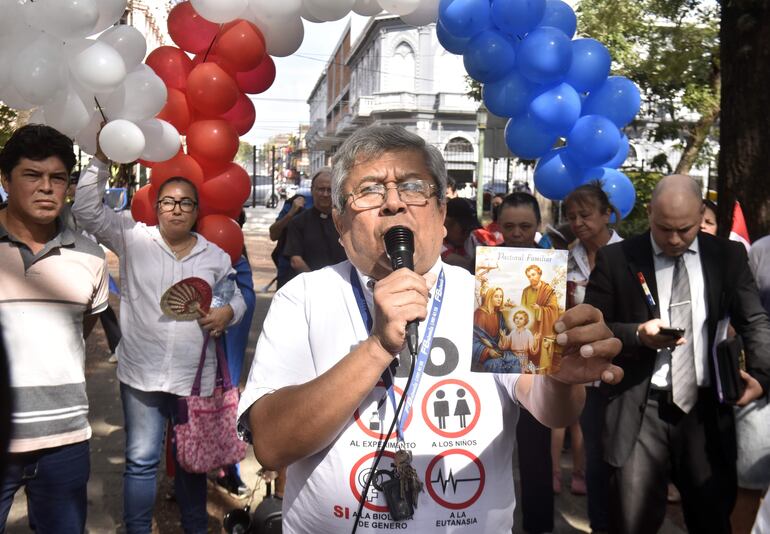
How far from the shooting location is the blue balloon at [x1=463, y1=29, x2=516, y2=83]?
5336mm

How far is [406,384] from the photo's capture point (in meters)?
1.89

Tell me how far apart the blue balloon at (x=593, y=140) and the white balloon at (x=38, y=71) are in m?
3.49

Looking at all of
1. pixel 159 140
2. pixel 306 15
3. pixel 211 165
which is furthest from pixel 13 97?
pixel 306 15

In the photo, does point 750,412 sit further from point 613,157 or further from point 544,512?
point 613,157

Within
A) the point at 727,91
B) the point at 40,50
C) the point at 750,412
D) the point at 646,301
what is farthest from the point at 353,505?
the point at 727,91

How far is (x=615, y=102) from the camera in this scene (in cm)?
567

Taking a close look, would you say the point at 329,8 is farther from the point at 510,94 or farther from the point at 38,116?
the point at 38,116

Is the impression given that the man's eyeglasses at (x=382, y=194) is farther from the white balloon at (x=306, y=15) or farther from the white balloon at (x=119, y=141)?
the white balloon at (x=306, y=15)

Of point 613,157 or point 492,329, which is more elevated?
point 613,157

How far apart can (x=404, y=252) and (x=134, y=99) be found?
334 cm

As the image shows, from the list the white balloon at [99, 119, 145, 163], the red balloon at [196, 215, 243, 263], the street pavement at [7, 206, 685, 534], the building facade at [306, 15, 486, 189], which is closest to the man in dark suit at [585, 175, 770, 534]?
the street pavement at [7, 206, 685, 534]

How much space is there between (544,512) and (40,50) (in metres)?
3.88

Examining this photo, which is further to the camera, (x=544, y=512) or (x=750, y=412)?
(x=544, y=512)

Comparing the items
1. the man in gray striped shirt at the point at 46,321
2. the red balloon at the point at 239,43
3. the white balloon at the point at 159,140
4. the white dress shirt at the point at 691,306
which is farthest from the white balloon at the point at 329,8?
the white dress shirt at the point at 691,306
